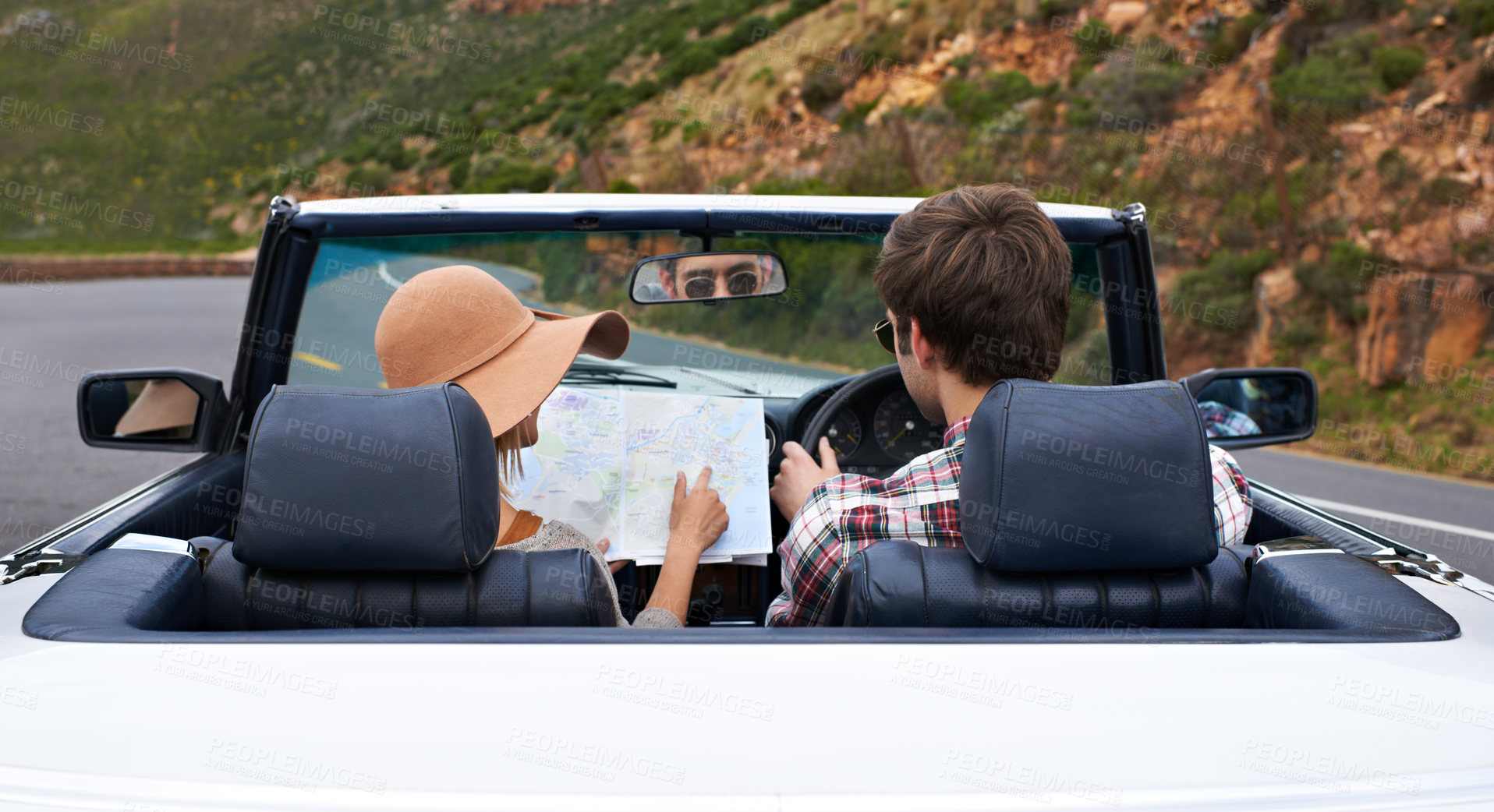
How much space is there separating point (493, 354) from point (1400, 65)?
18752 mm

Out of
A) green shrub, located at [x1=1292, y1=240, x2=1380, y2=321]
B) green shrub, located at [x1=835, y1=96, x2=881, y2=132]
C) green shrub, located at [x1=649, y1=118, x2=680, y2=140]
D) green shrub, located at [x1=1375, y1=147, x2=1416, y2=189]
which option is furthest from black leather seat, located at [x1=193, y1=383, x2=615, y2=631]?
green shrub, located at [x1=649, y1=118, x2=680, y2=140]

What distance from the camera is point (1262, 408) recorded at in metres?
3.11

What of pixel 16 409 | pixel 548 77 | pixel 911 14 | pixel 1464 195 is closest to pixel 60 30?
pixel 548 77

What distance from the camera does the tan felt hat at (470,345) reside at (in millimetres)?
2117

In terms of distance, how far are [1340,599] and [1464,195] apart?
1506 cm

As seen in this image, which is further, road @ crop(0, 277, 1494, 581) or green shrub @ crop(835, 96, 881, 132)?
green shrub @ crop(835, 96, 881, 132)

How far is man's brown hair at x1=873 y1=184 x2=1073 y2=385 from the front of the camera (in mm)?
1989

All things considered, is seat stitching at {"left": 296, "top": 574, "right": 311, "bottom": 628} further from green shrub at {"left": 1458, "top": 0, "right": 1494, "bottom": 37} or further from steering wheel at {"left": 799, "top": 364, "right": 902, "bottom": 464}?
green shrub at {"left": 1458, "top": 0, "right": 1494, "bottom": 37}

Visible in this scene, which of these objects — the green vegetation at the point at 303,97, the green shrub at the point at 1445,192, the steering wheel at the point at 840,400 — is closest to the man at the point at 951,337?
the steering wheel at the point at 840,400

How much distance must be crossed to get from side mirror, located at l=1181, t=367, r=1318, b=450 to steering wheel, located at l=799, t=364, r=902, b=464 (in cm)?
96

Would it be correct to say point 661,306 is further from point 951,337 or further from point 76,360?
point 76,360

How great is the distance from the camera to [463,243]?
9.43 ft
